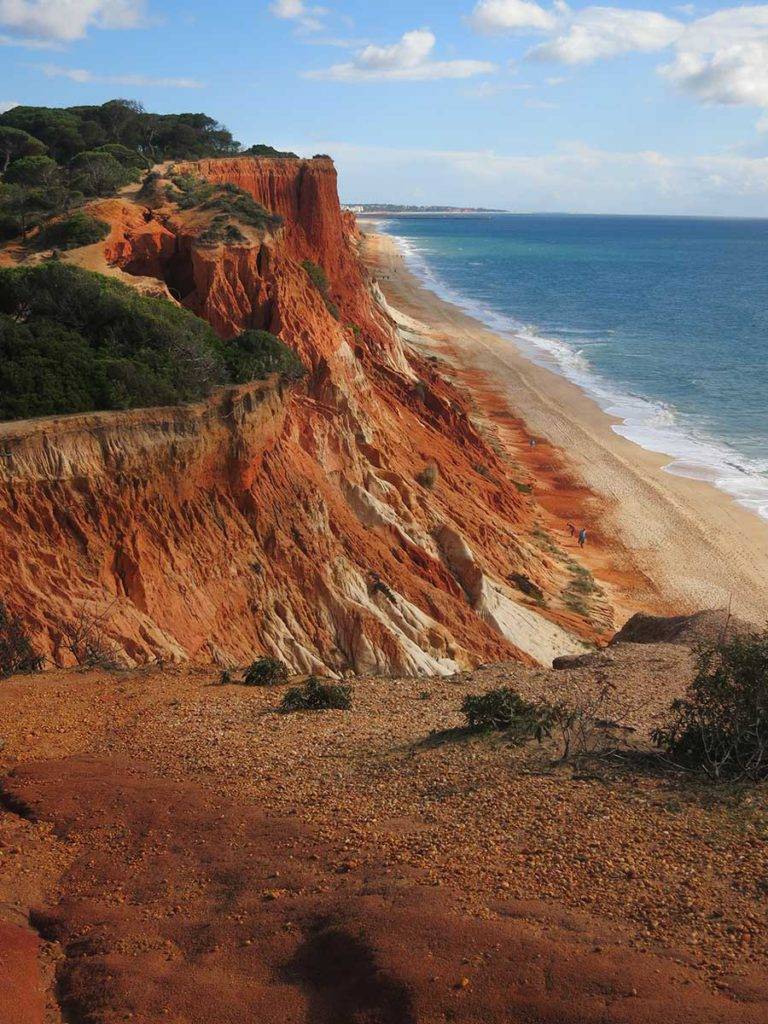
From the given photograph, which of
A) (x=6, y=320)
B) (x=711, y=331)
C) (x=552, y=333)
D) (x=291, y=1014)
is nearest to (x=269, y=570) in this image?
(x=6, y=320)

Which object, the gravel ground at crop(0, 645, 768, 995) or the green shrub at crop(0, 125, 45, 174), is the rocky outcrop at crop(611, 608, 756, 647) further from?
the green shrub at crop(0, 125, 45, 174)

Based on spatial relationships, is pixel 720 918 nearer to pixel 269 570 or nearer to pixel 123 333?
pixel 269 570

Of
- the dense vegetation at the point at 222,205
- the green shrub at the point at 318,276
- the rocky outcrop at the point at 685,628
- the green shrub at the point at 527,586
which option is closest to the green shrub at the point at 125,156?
the dense vegetation at the point at 222,205

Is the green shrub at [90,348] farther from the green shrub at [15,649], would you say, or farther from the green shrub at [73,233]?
the green shrub at [73,233]

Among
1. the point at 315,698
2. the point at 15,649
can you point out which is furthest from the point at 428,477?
the point at 15,649

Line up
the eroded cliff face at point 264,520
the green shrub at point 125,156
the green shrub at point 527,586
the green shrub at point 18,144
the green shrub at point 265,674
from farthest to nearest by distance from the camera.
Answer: the green shrub at point 18,144
the green shrub at point 125,156
the green shrub at point 527,586
the eroded cliff face at point 264,520
the green shrub at point 265,674

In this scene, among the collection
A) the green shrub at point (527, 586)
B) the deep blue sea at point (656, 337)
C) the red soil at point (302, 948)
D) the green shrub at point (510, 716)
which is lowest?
the green shrub at point (527, 586)

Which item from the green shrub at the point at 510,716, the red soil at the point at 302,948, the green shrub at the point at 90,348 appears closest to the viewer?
the red soil at the point at 302,948

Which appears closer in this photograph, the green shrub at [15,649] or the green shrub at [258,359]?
the green shrub at [15,649]
